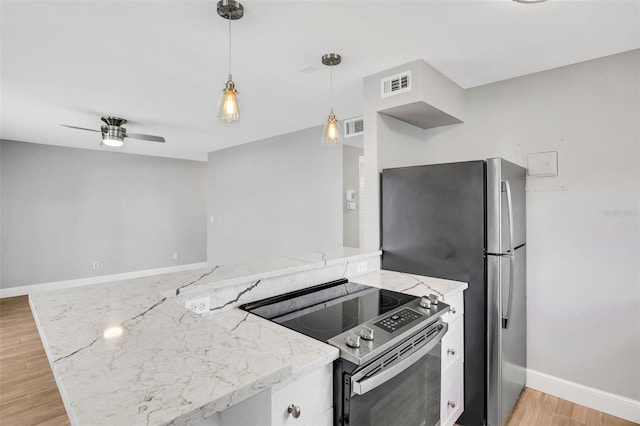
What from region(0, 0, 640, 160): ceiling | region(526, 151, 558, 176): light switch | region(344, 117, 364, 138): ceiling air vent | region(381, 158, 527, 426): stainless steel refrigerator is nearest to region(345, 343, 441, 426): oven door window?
region(381, 158, 527, 426): stainless steel refrigerator

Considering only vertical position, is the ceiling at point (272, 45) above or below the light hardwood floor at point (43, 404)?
above

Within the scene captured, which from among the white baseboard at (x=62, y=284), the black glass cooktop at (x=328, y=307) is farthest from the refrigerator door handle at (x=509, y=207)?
the white baseboard at (x=62, y=284)

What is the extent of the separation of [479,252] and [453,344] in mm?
591

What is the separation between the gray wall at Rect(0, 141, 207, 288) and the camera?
17.2ft

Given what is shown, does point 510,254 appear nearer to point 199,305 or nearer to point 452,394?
point 452,394

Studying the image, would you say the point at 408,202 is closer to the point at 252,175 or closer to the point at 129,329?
the point at 129,329

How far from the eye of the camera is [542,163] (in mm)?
2566

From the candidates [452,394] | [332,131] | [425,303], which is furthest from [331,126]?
[452,394]

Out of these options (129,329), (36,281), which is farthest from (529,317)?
(36,281)

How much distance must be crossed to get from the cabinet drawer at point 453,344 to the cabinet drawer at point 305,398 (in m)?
1.00

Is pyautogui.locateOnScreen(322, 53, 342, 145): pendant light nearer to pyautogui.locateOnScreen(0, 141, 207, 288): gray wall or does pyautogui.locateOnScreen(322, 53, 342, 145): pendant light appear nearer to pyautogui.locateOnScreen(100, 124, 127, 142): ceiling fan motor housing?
pyautogui.locateOnScreen(100, 124, 127, 142): ceiling fan motor housing

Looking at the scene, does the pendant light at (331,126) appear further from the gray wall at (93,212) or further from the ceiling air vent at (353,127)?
the gray wall at (93,212)

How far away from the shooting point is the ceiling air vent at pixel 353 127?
376cm

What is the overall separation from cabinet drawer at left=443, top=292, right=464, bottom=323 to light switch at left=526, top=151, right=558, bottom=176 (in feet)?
4.05
